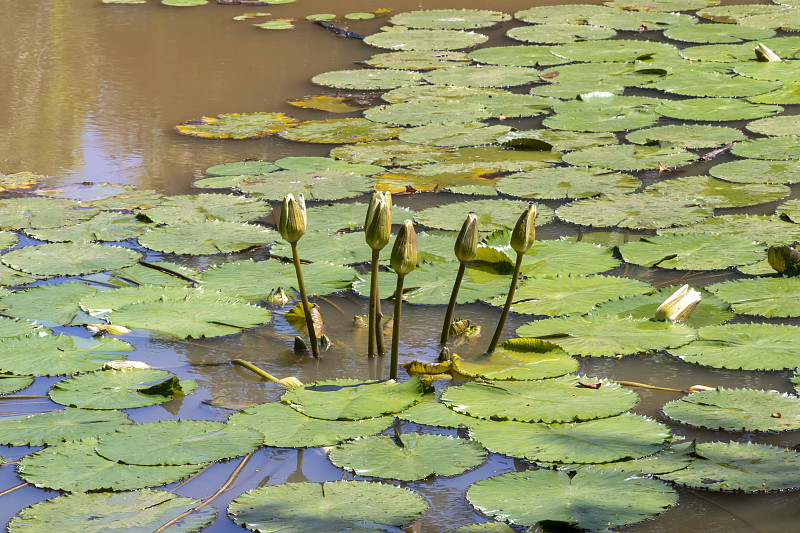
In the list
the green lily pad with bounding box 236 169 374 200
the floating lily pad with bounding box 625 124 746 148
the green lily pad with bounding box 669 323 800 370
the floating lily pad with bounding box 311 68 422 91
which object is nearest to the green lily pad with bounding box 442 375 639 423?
the green lily pad with bounding box 669 323 800 370

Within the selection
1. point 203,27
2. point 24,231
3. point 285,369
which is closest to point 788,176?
point 285,369

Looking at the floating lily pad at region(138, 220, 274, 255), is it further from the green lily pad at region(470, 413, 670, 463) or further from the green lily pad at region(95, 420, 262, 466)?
the green lily pad at region(470, 413, 670, 463)

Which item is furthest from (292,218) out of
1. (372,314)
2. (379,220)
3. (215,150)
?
(215,150)

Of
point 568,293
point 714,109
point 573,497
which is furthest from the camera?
point 714,109

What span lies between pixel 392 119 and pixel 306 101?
87cm

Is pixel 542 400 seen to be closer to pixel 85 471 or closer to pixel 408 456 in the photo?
pixel 408 456

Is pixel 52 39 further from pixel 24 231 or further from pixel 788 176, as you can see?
pixel 788 176

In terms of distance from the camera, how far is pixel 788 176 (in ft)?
13.2

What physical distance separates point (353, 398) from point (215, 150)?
117 inches

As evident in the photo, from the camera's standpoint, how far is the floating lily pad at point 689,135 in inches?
179

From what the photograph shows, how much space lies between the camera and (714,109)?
511 centimetres

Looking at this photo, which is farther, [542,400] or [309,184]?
[309,184]

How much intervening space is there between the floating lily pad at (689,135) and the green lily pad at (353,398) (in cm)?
275

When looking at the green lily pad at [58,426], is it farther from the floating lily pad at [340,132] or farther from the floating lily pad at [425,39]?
the floating lily pad at [425,39]
